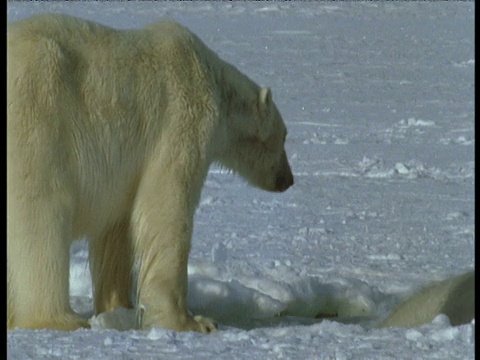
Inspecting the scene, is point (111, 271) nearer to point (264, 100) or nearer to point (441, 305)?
point (264, 100)

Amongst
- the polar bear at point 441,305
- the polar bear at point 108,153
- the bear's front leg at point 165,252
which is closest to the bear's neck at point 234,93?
the polar bear at point 108,153

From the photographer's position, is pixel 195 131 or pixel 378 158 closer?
pixel 195 131

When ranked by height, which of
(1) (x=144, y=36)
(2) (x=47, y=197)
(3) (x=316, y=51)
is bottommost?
(3) (x=316, y=51)

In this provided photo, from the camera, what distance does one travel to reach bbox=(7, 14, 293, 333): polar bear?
4.80m

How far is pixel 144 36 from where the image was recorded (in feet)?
17.3

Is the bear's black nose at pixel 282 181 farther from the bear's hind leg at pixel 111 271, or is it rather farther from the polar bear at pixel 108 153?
the bear's hind leg at pixel 111 271

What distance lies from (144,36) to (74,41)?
356 mm

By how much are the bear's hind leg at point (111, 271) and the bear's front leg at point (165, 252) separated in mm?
268

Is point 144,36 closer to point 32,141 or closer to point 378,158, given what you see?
point 32,141

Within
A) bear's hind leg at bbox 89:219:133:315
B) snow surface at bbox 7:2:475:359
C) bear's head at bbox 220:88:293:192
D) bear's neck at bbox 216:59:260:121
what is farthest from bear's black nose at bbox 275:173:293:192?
bear's hind leg at bbox 89:219:133:315

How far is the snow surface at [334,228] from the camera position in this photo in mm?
4375

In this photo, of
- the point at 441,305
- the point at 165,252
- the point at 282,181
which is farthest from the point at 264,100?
the point at 441,305
